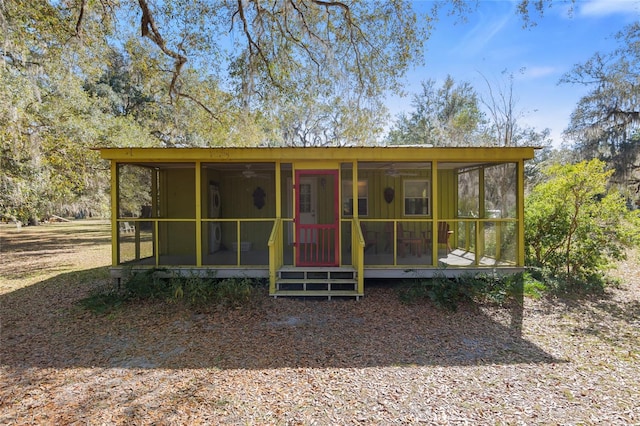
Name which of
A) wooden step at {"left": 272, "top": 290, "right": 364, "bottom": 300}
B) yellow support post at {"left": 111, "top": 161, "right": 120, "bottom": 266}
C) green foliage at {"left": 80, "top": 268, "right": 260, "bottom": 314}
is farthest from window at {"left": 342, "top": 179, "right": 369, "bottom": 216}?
yellow support post at {"left": 111, "top": 161, "right": 120, "bottom": 266}

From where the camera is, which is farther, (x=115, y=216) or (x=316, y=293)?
(x=115, y=216)

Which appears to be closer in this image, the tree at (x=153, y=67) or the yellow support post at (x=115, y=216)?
the yellow support post at (x=115, y=216)

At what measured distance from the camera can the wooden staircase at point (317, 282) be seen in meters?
7.08

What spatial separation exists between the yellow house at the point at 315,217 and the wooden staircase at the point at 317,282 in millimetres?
22

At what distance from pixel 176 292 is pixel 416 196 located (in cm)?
668

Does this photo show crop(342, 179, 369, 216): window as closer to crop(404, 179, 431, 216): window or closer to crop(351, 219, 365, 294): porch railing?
crop(404, 179, 431, 216): window

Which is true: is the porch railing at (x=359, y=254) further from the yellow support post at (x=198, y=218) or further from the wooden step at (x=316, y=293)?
the yellow support post at (x=198, y=218)

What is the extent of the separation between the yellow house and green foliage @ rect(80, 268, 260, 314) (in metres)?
0.28

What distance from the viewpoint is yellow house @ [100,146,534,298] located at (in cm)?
720

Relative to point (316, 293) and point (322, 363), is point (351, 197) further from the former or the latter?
point (322, 363)

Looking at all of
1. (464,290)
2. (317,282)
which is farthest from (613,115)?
(317,282)

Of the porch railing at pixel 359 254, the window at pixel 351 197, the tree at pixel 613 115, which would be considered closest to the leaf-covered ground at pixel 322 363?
the porch railing at pixel 359 254

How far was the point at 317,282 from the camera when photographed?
720cm

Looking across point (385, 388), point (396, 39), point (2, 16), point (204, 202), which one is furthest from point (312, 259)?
point (2, 16)
